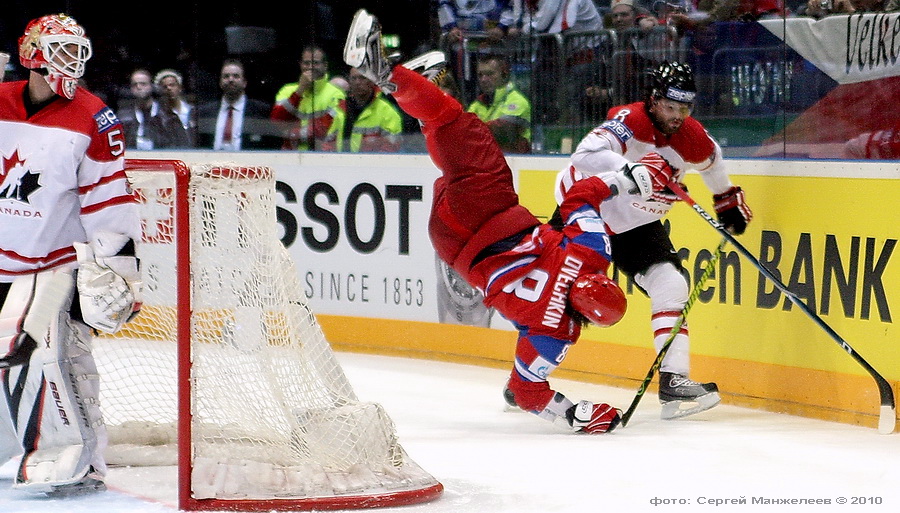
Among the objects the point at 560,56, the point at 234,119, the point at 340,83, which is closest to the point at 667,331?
the point at 560,56

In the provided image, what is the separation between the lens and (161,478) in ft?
11.8

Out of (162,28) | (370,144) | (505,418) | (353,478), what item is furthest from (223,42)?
(353,478)

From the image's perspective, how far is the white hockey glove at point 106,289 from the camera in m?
3.18

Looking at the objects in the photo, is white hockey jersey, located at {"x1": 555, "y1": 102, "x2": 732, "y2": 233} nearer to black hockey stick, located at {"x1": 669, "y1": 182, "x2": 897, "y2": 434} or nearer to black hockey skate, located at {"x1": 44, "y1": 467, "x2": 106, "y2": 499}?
black hockey stick, located at {"x1": 669, "y1": 182, "x2": 897, "y2": 434}

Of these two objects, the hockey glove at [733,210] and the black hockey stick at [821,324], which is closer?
the black hockey stick at [821,324]

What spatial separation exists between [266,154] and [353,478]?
347cm

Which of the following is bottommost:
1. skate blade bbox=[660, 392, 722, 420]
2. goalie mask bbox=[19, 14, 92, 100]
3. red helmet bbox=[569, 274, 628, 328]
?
skate blade bbox=[660, 392, 722, 420]

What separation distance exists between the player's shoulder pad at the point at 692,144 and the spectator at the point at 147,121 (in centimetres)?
313

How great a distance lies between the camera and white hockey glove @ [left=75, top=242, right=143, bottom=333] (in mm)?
3182

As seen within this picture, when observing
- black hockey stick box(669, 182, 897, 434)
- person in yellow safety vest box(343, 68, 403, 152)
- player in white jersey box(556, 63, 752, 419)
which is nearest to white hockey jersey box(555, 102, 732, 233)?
player in white jersey box(556, 63, 752, 419)

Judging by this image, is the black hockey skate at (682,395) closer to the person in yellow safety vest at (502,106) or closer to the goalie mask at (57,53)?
the person in yellow safety vest at (502,106)

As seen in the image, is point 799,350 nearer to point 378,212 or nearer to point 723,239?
point 723,239

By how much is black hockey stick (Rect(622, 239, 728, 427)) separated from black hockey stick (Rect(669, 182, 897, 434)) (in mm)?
77

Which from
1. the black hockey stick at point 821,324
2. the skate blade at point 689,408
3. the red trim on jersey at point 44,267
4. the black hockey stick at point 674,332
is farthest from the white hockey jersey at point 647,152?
the red trim on jersey at point 44,267
